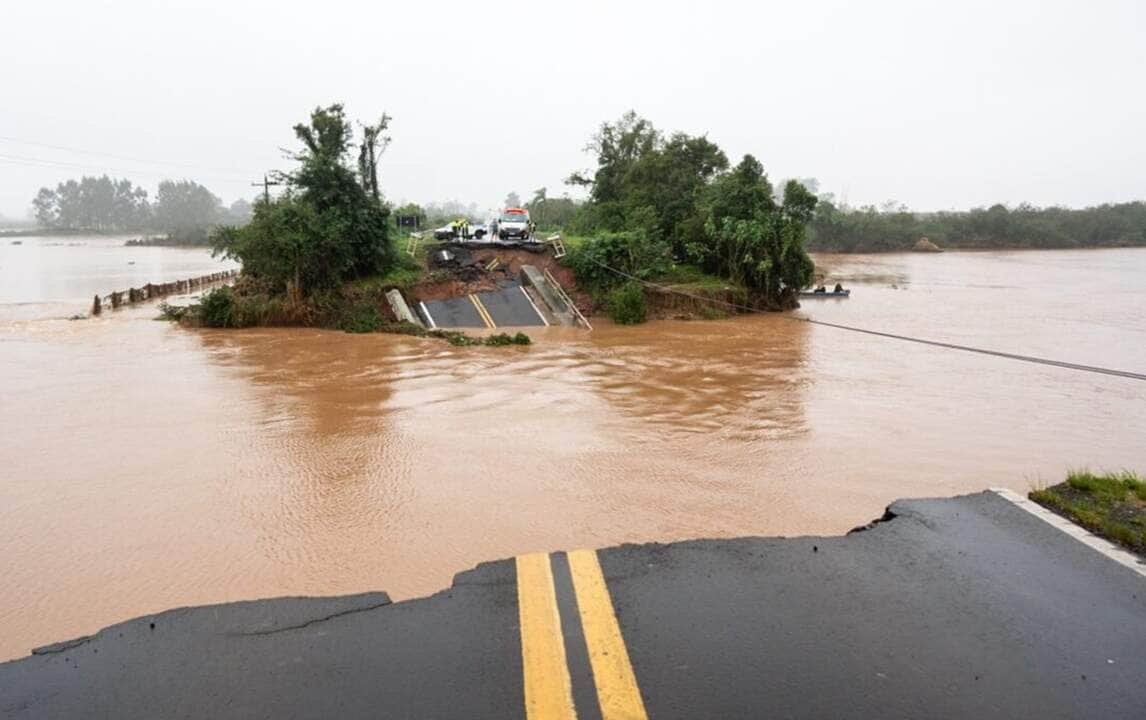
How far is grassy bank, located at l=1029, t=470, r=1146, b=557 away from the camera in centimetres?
411

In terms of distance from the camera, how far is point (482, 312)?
21.4 metres

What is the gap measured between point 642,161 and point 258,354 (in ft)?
63.1

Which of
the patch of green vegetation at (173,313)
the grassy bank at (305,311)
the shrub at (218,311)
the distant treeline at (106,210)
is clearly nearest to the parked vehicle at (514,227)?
the grassy bank at (305,311)

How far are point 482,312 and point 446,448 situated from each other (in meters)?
13.7

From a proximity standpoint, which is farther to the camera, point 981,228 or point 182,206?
point 182,206

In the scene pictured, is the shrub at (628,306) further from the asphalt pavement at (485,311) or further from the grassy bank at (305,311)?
the grassy bank at (305,311)

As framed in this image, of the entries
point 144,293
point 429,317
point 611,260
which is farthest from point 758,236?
point 144,293

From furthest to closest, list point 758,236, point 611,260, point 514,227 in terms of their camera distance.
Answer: point 514,227 < point 611,260 < point 758,236

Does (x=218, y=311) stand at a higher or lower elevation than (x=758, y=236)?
lower

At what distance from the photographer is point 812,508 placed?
5.87 metres

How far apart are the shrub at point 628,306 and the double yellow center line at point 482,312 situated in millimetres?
4065

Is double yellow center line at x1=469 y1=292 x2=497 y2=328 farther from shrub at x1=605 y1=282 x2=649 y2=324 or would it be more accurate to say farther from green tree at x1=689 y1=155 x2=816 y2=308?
green tree at x1=689 y1=155 x2=816 y2=308

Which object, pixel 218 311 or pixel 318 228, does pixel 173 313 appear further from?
pixel 318 228

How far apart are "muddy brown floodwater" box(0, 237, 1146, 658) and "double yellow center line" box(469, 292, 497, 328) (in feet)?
11.3
